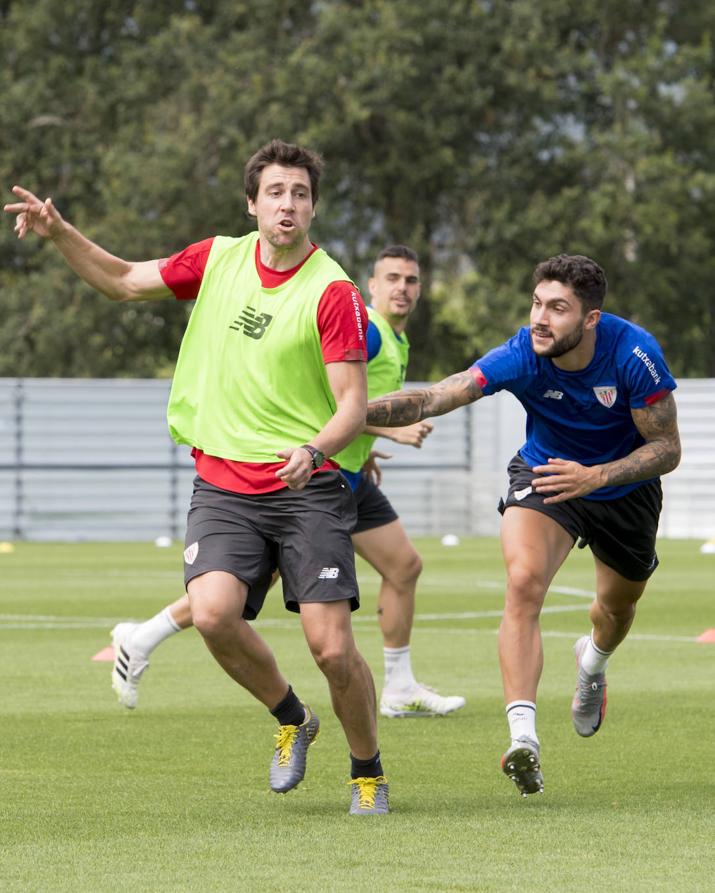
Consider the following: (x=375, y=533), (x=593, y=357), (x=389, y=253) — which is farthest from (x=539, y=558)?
(x=389, y=253)

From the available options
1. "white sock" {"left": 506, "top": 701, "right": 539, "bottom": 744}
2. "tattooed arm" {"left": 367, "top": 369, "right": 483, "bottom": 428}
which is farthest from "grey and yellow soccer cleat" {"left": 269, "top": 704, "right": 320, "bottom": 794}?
"tattooed arm" {"left": 367, "top": 369, "right": 483, "bottom": 428}

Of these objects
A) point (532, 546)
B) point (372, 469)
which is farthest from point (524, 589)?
point (372, 469)

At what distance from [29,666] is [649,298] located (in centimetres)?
2699

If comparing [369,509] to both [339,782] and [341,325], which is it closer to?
[339,782]

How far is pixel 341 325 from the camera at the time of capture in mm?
6676

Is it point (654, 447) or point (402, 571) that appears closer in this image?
point (654, 447)

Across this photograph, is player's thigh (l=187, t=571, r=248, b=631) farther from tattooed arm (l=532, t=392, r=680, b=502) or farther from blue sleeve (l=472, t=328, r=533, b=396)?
blue sleeve (l=472, t=328, r=533, b=396)

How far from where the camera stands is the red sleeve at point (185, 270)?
7.06 metres

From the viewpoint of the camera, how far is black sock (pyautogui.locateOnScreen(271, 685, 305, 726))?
705 cm

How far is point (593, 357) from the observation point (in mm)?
7523

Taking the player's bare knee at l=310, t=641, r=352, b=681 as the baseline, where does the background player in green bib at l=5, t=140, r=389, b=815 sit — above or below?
above

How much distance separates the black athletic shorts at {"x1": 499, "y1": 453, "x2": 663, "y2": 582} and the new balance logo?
4.91 feet

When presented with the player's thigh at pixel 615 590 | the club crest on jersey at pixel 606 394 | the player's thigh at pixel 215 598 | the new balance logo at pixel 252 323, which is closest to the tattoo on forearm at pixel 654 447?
the club crest on jersey at pixel 606 394

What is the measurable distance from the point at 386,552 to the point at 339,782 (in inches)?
108
